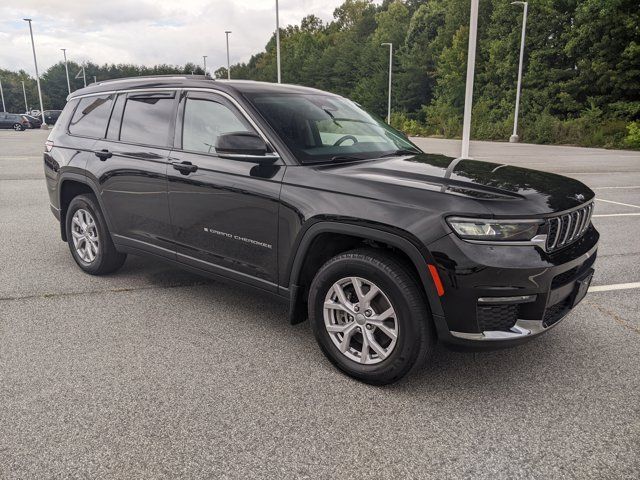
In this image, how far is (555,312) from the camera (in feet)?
10.1

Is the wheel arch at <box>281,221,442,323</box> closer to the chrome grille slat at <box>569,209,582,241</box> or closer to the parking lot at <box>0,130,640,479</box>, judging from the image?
the parking lot at <box>0,130,640,479</box>

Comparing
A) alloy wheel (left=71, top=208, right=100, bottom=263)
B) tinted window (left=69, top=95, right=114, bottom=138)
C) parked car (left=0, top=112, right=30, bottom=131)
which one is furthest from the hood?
parked car (left=0, top=112, right=30, bottom=131)

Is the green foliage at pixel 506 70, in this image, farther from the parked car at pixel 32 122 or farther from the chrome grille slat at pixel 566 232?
the parked car at pixel 32 122

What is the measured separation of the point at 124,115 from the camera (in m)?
4.70

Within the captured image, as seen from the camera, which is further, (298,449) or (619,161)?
(619,161)

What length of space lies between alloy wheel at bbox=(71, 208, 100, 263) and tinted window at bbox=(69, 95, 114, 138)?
741 mm

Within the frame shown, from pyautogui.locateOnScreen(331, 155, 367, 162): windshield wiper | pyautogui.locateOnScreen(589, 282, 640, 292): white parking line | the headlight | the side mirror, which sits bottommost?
pyautogui.locateOnScreen(589, 282, 640, 292): white parking line

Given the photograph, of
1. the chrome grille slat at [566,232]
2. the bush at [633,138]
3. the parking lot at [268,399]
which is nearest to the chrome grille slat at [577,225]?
the chrome grille slat at [566,232]

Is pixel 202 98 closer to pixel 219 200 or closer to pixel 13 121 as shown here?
pixel 219 200

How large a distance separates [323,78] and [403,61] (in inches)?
731

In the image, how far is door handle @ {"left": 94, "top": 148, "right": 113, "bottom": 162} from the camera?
185 inches

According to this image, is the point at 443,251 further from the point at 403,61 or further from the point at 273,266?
the point at 403,61

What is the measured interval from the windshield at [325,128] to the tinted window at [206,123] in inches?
7.9

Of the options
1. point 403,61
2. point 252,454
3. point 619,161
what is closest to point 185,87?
point 252,454
